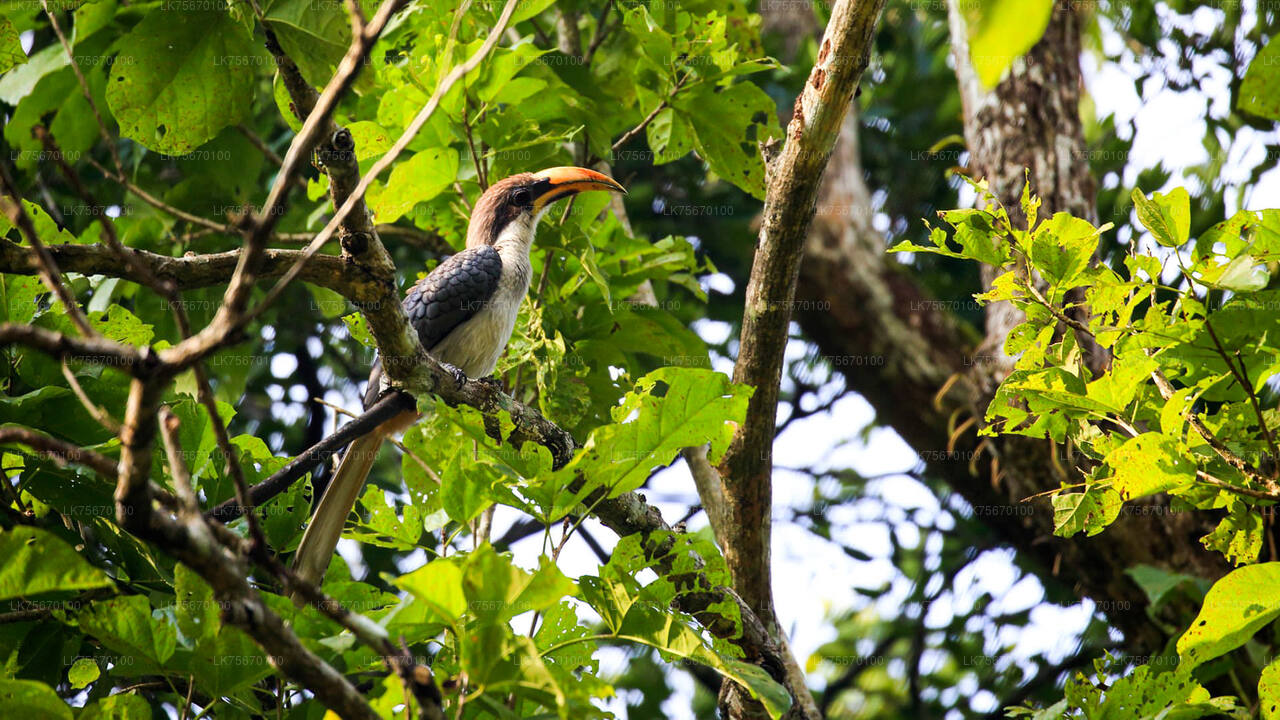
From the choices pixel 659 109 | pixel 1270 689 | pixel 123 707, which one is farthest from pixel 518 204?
pixel 1270 689

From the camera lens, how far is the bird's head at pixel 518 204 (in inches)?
159

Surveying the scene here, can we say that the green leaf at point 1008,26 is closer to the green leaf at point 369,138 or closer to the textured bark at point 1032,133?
the green leaf at point 369,138

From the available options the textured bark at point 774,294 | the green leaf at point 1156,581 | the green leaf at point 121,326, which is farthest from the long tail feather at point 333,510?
the green leaf at point 1156,581

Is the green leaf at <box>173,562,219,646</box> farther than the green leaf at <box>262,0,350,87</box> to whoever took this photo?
No

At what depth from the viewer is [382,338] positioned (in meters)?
2.46

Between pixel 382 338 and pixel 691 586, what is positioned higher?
pixel 382 338

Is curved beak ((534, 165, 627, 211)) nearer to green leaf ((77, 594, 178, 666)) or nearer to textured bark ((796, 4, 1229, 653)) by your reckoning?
textured bark ((796, 4, 1229, 653))

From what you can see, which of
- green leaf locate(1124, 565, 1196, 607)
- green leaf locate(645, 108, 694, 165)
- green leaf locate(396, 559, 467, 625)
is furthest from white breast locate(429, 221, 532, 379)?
green leaf locate(1124, 565, 1196, 607)

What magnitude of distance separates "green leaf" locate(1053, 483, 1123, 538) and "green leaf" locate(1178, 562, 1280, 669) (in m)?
0.28

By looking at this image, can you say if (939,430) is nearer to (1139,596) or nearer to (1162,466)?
(1139,596)

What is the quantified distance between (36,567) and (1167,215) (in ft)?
7.94

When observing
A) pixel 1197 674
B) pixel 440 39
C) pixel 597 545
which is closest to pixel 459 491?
pixel 440 39

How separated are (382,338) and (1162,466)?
71.7 inches

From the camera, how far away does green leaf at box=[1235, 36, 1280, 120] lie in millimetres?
2895
